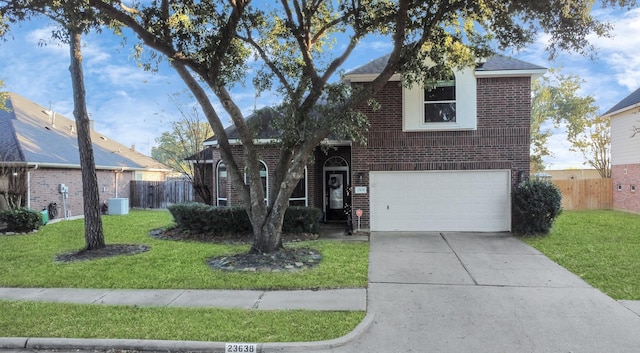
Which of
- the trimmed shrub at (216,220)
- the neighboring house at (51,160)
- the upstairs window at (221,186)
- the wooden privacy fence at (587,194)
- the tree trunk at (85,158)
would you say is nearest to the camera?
the tree trunk at (85,158)

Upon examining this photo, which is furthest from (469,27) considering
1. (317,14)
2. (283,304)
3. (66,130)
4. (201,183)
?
(66,130)

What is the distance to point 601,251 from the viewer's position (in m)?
9.47

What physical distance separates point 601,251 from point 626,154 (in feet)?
45.2

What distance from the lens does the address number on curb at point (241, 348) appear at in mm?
4414

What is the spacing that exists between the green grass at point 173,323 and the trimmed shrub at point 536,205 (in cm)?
833

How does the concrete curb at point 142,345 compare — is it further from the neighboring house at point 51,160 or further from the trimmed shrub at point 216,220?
the neighboring house at point 51,160

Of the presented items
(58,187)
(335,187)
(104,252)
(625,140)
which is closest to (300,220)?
(335,187)

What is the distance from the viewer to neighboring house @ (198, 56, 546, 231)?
12.4 m

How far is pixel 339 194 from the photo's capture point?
51.4ft

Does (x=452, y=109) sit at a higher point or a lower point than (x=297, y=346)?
higher

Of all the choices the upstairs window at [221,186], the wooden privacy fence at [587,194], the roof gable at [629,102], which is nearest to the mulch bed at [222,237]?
the upstairs window at [221,186]

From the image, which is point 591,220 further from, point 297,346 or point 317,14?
point 297,346

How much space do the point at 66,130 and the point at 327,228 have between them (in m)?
17.9

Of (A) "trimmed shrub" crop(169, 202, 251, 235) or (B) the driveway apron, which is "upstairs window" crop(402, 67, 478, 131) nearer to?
(B) the driveway apron
